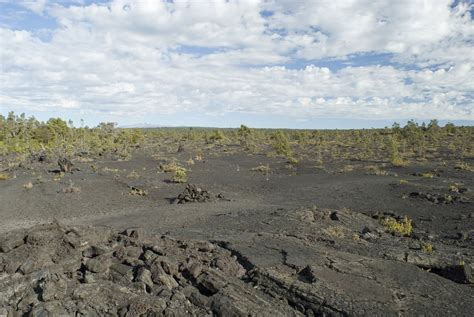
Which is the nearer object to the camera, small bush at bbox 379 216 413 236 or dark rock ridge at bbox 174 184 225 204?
small bush at bbox 379 216 413 236

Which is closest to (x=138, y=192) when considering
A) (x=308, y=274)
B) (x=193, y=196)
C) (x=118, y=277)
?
(x=193, y=196)

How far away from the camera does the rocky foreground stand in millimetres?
7840

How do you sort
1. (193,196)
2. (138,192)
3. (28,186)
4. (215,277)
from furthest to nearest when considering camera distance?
(28,186) → (138,192) → (193,196) → (215,277)

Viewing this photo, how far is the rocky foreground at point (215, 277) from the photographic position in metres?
7.84

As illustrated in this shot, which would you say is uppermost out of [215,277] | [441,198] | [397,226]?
[215,277]

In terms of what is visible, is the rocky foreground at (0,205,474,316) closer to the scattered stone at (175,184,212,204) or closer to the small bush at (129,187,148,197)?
the scattered stone at (175,184,212,204)

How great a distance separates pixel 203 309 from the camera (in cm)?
788

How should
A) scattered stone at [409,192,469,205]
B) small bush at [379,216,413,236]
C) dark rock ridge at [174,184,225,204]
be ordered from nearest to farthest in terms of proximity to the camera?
small bush at [379,216,413,236] → scattered stone at [409,192,469,205] → dark rock ridge at [174,184,225,204]

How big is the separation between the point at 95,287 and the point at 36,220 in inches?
489

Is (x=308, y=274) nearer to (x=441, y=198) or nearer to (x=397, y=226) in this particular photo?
(x=397, y=226)

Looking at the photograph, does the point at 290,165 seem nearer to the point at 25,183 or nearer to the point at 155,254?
the point at 25,183

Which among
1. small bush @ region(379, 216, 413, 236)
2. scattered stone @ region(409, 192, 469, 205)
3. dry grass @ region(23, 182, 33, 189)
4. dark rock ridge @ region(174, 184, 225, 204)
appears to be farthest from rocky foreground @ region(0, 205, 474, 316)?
dry grass @ region(23, 182, 33, 189)

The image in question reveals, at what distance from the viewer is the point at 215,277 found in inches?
345

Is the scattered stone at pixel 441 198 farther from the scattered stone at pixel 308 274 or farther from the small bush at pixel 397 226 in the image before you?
the scattered stone at pixel 308 274
